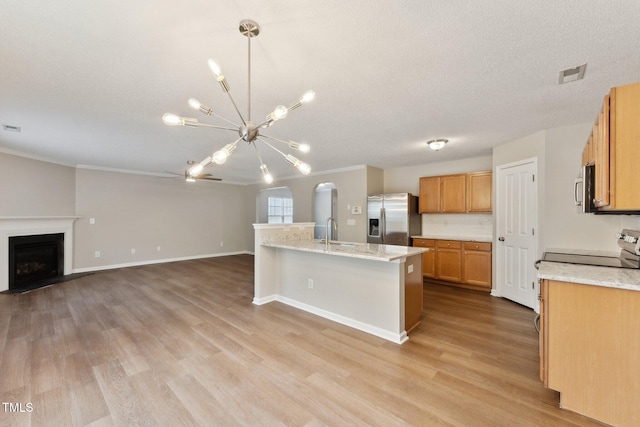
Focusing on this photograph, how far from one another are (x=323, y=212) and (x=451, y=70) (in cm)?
→ 723

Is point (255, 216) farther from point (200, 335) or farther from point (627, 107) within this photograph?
point (627, 107)

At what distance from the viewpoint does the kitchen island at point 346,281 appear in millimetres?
2736

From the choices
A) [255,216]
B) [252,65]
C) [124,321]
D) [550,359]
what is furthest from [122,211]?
[550,359]

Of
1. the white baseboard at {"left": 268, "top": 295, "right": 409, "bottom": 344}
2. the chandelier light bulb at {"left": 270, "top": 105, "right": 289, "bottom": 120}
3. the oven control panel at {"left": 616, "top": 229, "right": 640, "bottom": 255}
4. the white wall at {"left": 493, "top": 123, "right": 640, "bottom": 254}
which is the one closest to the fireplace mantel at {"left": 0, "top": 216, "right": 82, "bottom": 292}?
the white baseboard at {"left": 268, "top": 295, "right": 409, "bottom": 344}

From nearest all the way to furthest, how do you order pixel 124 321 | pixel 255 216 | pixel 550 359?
1. pixel 550 359
2. pixel 124 321
3. pixel 255 216

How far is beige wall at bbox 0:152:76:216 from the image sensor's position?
14.9 ft

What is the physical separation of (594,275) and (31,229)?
781 centimetres

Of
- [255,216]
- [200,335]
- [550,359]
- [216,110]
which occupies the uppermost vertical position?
[216,110]

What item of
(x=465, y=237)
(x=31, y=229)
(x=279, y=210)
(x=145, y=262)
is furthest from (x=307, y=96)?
(x=279, y=210)

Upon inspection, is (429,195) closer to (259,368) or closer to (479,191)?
(479,191)

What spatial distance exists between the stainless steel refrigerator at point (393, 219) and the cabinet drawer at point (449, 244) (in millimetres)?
570

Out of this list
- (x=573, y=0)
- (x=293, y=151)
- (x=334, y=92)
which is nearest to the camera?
(x=573, y=0)

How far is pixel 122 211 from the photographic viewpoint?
6.35 metres

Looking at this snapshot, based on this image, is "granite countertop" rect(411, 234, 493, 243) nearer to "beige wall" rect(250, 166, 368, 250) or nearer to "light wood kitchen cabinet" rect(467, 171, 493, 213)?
"light wood kitchen cabinet" rect(467, 171, 493, 213)
